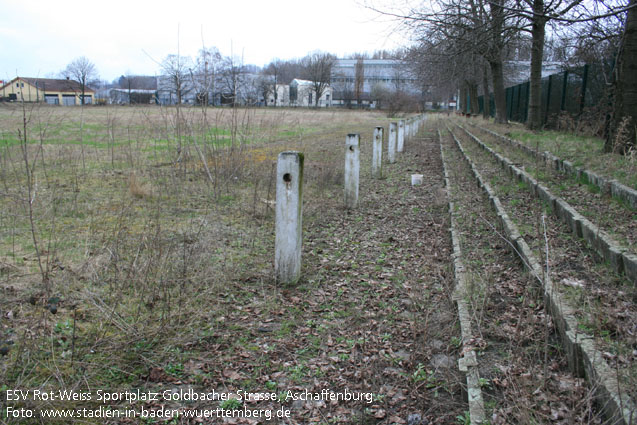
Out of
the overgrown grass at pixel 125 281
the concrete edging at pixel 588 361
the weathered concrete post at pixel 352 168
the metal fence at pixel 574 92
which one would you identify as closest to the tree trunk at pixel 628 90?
the metal fence at pixel 574 92

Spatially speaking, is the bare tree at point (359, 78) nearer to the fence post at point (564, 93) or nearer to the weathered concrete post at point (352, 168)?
the fence post at point (564, 93)

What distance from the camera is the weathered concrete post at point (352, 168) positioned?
761cm

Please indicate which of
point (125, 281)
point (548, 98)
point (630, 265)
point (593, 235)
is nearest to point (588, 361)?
point (630, 265)

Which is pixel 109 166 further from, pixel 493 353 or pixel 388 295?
pixel 493 353

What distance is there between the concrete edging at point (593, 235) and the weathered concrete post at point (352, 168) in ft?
8.63

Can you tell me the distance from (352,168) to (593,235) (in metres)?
3.95

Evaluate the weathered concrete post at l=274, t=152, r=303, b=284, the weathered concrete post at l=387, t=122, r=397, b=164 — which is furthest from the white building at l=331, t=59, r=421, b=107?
the weathered concrete post at l=274, t=152, r=303, b=284

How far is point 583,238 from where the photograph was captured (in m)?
4.60

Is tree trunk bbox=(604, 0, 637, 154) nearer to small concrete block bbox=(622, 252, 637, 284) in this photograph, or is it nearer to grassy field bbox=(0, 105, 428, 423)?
grassy field bbox=(0, 105, 428, 423)

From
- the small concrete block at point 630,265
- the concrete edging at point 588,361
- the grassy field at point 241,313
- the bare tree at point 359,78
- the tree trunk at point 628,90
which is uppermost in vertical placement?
the bare tree at point 359,78

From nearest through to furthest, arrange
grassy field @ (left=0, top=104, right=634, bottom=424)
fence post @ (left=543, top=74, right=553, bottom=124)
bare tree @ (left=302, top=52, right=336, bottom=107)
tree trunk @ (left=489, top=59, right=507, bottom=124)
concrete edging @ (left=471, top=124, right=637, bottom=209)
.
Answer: grassy field @ (left=0, top=104, right=634, bottom=424)
concrete edging @ (left=471, top=124, right=637, bottom=209)
fence post @ (left=543, top=74, right=553, bottom=124)
tree trunk @ (left=489, top=59, right=507, bottom=124)
bare tree @ (left=302, top=52, right=336, bottom=107)

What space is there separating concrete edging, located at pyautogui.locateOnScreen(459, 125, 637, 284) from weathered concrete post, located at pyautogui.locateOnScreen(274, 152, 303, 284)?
8.48 ft

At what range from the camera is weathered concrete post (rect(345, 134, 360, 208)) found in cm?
761

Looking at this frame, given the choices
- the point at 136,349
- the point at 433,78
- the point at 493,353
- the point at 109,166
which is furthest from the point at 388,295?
the point at 433,78
